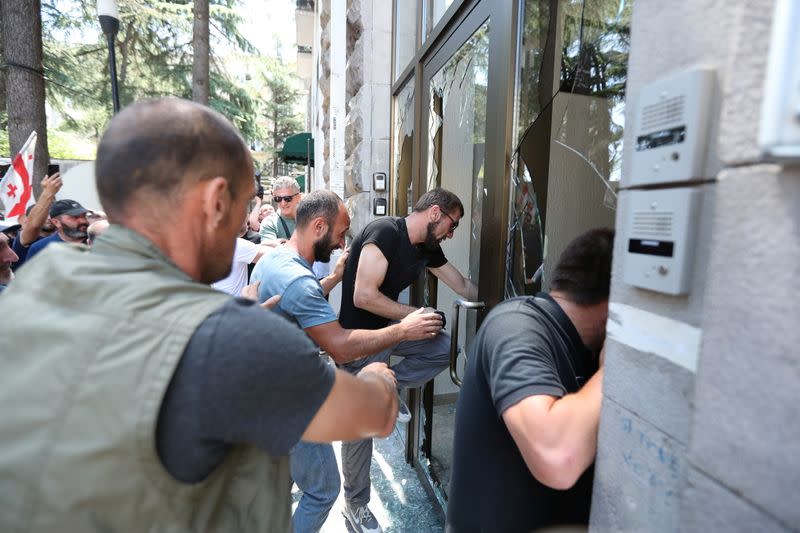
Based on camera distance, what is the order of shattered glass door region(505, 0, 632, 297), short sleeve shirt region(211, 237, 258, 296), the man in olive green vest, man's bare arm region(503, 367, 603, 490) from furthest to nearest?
1. short sleeve shirt region(211, 237, 258, 296)
2. shattered glass door region(505, 0, 632, 297)
3. man's bare arm region(503, 367, 603, 490)
4. the man in olive green vest

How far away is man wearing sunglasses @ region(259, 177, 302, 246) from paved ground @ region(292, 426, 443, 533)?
8.98 ft

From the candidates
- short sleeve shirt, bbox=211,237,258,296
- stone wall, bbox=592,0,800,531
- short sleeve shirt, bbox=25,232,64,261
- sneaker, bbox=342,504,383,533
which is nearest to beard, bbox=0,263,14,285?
short sleeve shirt, bbox=25,232,64,261

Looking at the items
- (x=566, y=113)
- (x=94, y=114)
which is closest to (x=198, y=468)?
(x=566, y=113)

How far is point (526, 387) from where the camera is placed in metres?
1.02

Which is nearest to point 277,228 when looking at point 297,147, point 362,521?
point 362,521

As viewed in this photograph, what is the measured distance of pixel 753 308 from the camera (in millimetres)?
608

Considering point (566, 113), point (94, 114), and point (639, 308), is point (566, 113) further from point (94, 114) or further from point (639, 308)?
point (94, 114)

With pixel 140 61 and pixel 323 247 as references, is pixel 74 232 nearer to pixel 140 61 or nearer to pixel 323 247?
pixel 323 247

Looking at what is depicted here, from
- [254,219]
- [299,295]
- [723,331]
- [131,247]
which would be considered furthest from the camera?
[254,219]

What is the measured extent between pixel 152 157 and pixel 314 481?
6.25 feet

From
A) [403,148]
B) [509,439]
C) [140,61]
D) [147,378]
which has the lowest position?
[509,439]

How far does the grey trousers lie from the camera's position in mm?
2689

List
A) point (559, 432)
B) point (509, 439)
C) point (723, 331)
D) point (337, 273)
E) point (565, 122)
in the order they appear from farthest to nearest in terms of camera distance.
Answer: point (337, 273) < point (565, 122) < point (509, 439) < point (559, 432) < point (723, 331)

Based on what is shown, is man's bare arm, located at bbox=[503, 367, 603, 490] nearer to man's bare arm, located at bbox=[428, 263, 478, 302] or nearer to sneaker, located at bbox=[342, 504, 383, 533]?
man's bare arm, located at bbox=[428, 263, 478, 302]
